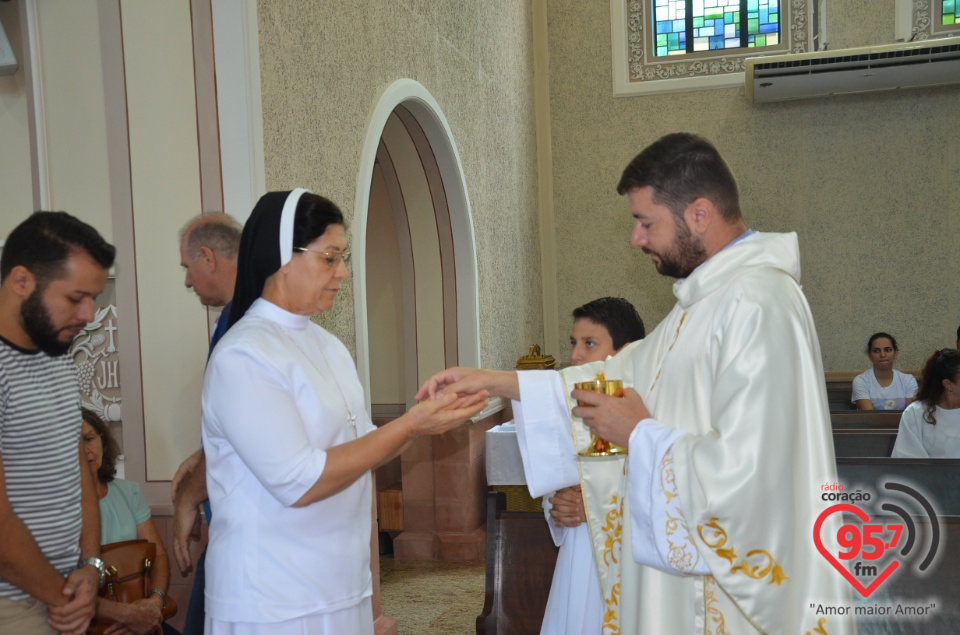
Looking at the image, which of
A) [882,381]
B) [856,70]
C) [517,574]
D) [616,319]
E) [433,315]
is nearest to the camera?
[616,319]

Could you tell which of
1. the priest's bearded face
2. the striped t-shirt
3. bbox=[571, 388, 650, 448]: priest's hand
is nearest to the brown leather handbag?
the striped t-shirt

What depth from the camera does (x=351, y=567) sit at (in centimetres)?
220

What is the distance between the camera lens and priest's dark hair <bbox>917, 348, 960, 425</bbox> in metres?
5.04

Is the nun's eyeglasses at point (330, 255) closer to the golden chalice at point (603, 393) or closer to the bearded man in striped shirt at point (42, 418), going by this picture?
the bearded man in striped shirt at point (42, 418)

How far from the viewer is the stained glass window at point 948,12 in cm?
934

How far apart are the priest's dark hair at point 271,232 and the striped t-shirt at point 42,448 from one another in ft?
1.74

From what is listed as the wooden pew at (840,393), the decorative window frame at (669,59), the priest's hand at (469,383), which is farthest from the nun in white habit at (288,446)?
the decorative window frame at (669,59)

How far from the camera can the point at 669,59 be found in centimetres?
986

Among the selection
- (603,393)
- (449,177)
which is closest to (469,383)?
(603,393)

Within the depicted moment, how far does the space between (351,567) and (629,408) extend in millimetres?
777

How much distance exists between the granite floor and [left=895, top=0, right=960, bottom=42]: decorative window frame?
6842 mm

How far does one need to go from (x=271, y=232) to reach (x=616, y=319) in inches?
55.2

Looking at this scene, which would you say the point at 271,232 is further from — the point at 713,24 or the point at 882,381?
the point at 713,24

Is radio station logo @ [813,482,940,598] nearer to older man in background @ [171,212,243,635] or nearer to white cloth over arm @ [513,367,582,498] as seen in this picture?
white cloth over arm @ [513,367,582,498]
